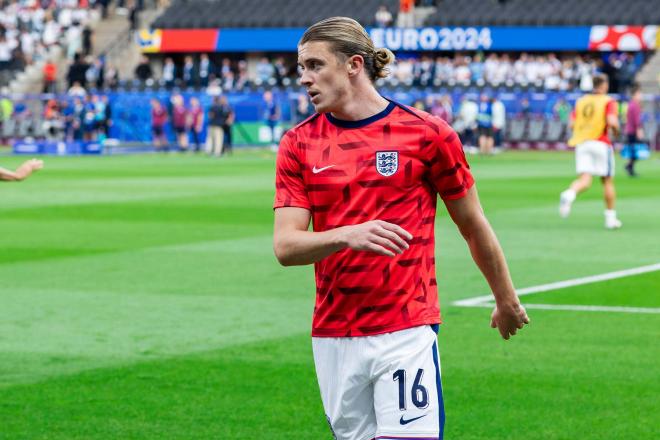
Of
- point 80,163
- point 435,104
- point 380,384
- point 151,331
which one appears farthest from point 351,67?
point 435,104

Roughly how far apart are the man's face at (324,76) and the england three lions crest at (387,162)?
0.78 ft

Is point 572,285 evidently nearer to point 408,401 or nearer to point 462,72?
point 408,401

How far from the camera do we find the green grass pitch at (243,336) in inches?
322

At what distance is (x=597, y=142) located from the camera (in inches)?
798

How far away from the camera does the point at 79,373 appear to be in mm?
9555

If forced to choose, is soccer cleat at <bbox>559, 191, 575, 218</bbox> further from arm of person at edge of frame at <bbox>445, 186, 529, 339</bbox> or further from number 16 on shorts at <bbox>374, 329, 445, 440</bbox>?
number 16 on shorts at <bbox>374, 329, 445, 440</bbox>

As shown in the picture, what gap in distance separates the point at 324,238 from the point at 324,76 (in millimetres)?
607

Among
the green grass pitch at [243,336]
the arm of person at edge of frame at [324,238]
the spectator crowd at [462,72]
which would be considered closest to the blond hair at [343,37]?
the arm of person at edge of frame at [324,238]

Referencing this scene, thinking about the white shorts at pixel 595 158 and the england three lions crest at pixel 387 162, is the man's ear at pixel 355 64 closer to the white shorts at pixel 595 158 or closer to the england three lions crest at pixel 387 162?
the england three lions crest at pixel 387 162

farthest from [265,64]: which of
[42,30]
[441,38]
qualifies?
[42,30]

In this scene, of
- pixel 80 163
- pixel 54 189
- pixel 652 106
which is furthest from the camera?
pixel 652 106

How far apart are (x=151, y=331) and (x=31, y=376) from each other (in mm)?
1849

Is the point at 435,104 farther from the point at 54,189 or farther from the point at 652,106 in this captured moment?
the point at 54,189

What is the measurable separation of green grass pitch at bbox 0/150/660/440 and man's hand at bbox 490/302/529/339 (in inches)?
92.4
